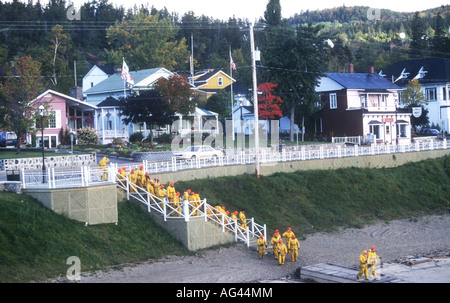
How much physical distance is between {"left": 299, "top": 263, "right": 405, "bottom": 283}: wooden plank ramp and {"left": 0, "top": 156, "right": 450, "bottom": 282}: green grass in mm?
5333

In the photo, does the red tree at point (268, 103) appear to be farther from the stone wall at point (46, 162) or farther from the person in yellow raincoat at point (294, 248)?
the person in yellow raincoat at point (294, 248)

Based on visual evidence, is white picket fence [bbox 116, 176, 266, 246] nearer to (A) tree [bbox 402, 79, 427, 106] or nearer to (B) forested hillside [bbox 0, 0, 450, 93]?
(A) tree [bbox 402, 79, 427, 106]

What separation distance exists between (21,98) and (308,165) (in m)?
21.3

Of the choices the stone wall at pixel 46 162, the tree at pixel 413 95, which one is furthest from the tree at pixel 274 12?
the stone wall at pixel 46 162

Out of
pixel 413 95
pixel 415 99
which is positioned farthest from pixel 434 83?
pixel 413 95

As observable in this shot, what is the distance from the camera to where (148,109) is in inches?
1821

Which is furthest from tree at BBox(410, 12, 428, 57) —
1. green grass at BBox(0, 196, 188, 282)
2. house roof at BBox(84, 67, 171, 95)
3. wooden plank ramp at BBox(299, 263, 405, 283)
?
wooden plank ramp at BBox(299, 263, 405, 283)

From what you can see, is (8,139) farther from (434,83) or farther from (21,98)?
(434,83)

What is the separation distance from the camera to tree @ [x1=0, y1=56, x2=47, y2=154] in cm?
4109

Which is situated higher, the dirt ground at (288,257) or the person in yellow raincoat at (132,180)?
the person in yellow raincoat at (132,180)

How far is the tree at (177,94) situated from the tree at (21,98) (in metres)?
9.79

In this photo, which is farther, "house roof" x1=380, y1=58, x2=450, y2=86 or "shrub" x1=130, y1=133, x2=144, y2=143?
"house roof" x1=380, y1=58, x2=450, y2=86

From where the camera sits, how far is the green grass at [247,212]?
65.0 ft
